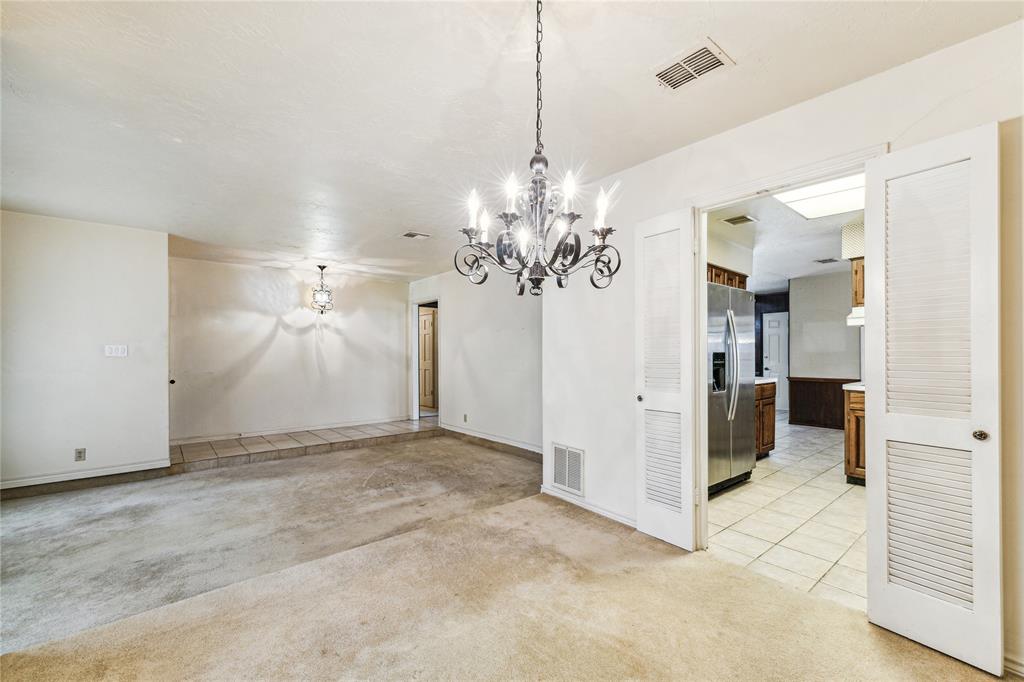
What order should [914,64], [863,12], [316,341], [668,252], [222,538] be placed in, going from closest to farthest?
[863,12]
[914,64]
[668,252]
[222,538]
[316,341]

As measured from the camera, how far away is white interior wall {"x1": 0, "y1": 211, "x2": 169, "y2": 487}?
4160 millimetres

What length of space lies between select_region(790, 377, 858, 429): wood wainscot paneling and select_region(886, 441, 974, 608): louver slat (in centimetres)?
644

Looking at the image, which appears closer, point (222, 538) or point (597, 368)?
point (222, 538)

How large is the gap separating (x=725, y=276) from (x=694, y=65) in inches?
122

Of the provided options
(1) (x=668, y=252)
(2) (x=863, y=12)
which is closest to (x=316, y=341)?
(1) (x=668, y=252)

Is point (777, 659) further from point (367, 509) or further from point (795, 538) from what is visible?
point (367, 509)

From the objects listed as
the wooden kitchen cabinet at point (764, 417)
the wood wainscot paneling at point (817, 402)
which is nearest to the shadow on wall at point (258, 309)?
the wooden kitchen cabinet at point (764, 417)

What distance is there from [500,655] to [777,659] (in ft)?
3.84

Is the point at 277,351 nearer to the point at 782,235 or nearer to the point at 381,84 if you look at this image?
the point at 381,84

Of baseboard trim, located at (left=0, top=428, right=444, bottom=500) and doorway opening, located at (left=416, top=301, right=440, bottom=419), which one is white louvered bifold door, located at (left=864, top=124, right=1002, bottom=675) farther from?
doorway opening, located at (left=416, top=301, right=440, bottom=419)

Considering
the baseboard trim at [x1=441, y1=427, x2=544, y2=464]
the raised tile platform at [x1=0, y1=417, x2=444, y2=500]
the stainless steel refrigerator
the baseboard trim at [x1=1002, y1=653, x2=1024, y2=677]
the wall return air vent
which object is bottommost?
the baseboard trim at [x1=441, y1=427, x2=544, y2=464]

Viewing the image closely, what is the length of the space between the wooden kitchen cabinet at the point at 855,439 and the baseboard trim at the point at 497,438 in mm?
3066

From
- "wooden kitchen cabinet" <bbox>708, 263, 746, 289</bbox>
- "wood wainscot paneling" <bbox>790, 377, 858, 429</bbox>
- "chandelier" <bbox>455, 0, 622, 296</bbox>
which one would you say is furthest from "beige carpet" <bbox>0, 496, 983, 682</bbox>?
"wood wainscot paneling" <bbox>790, 377, 858, 429</bbox>

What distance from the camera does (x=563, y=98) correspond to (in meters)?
2.33
